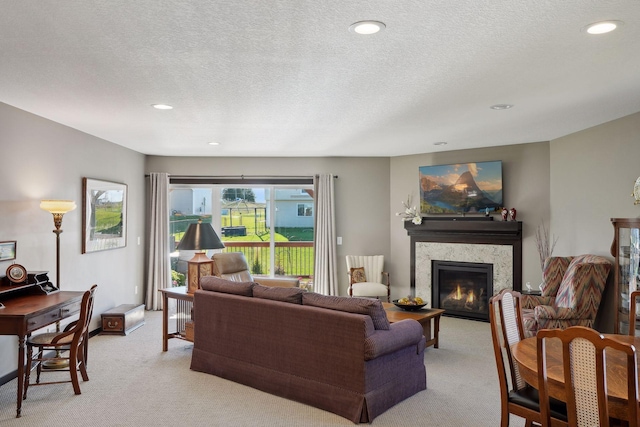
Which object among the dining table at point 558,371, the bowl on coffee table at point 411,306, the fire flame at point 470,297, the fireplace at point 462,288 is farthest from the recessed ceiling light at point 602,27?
the fire flame at point 470,297

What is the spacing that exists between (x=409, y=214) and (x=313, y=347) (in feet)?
13.9

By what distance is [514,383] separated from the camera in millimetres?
2844

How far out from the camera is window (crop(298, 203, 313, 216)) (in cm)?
813

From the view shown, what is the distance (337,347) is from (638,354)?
1.90m

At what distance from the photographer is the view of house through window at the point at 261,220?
8102 mm

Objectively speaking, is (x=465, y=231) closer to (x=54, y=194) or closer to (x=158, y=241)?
(x=158, y=241)

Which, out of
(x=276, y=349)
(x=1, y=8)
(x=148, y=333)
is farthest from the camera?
(x=148, y=333)

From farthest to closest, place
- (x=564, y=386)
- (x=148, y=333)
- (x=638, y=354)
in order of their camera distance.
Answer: (x=148, y=333) → (x=638, y=354) → (x=564, y=386)

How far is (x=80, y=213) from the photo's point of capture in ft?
18.8

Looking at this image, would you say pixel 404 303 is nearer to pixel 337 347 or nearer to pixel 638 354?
pixel 337 347

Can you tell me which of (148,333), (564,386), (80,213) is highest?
(80,213)

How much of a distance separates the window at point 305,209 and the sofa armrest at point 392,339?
4.24 meters

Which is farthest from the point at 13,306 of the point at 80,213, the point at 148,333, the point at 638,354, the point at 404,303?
the point at 638,354

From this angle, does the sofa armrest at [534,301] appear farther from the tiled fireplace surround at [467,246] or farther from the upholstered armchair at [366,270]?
the upholstered armchair at [366,270]
